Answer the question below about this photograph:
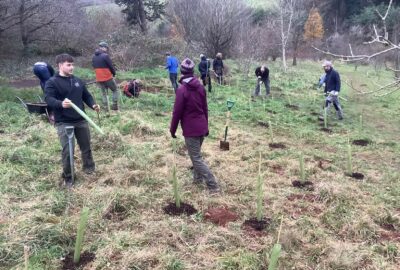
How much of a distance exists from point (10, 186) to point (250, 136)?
4.53 meters

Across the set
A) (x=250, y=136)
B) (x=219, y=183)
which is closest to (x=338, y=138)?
(x=250, y=136)

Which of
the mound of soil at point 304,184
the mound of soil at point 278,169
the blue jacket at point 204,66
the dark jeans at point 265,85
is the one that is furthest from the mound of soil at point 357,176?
the blue jacket at point 204,66

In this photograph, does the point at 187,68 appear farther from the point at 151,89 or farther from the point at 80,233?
the point at 151,89

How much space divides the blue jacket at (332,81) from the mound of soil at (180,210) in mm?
6460

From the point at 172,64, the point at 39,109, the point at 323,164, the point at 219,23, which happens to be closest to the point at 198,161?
the point at 323,164

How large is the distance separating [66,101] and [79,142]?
861mm

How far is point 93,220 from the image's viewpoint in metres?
3.96

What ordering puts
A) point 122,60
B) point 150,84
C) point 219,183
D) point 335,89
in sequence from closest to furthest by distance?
point 219,183 < point 335,89 < point 150,84 < point 122,60

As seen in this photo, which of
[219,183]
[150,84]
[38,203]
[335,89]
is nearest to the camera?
[38,203]

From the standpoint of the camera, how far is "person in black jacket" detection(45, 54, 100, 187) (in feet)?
14.8

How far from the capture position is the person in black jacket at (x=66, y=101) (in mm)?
4520

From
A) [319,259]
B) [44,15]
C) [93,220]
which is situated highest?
[44,15]

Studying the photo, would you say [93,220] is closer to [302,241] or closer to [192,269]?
[192,269]

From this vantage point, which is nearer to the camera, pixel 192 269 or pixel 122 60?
pixel 192 269
